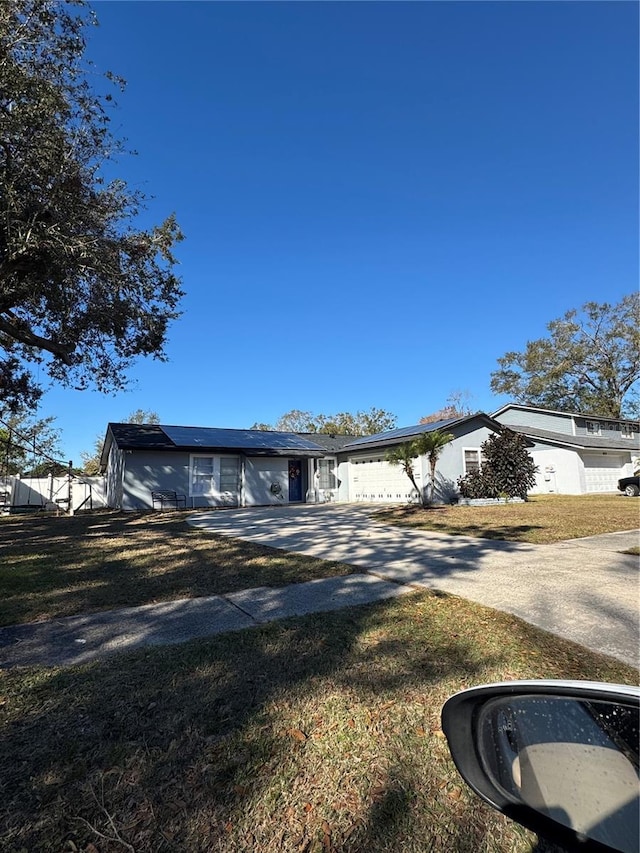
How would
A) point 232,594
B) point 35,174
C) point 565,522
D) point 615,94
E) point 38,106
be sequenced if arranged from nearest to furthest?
point 232,594 → point 38,106 → point 35,174 → point 615,94 → point 565,522

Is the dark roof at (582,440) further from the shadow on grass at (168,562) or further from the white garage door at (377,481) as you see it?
the shadow on grass at (168,562)

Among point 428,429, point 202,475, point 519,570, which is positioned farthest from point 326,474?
point 519,570

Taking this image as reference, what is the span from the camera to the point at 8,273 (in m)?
→ 8.45

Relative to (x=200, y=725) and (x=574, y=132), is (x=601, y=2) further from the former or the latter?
(x=200, y=725)

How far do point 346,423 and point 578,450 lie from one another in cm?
2553

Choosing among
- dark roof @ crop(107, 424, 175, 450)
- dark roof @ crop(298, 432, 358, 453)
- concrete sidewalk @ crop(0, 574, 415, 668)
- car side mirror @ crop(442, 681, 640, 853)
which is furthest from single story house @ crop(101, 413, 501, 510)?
car side mirror @ crop(442, 681, 640, 853)

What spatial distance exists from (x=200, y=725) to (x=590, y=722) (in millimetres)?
1954

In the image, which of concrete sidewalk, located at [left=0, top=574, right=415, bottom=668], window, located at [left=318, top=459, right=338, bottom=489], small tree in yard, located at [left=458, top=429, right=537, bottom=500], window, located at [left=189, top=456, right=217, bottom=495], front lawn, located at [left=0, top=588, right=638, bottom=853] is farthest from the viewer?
window, located at [left=318, top=459, right=338, bottom=489]

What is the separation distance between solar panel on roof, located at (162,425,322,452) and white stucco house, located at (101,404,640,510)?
0.16ft

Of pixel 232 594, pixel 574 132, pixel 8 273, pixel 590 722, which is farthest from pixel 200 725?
pixel 574 132

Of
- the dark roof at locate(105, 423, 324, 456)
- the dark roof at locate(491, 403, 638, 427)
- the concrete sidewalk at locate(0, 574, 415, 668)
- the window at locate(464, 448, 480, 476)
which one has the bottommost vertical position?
the concrete sidewalk at locate(0, 574, 415, 668)

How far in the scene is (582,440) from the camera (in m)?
26.3

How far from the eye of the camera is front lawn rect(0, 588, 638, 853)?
1.63 meters

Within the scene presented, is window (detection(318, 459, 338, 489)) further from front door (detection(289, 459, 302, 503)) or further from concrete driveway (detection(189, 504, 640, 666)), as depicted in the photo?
concrete driveway (detection(189, 504, 640, 666))
